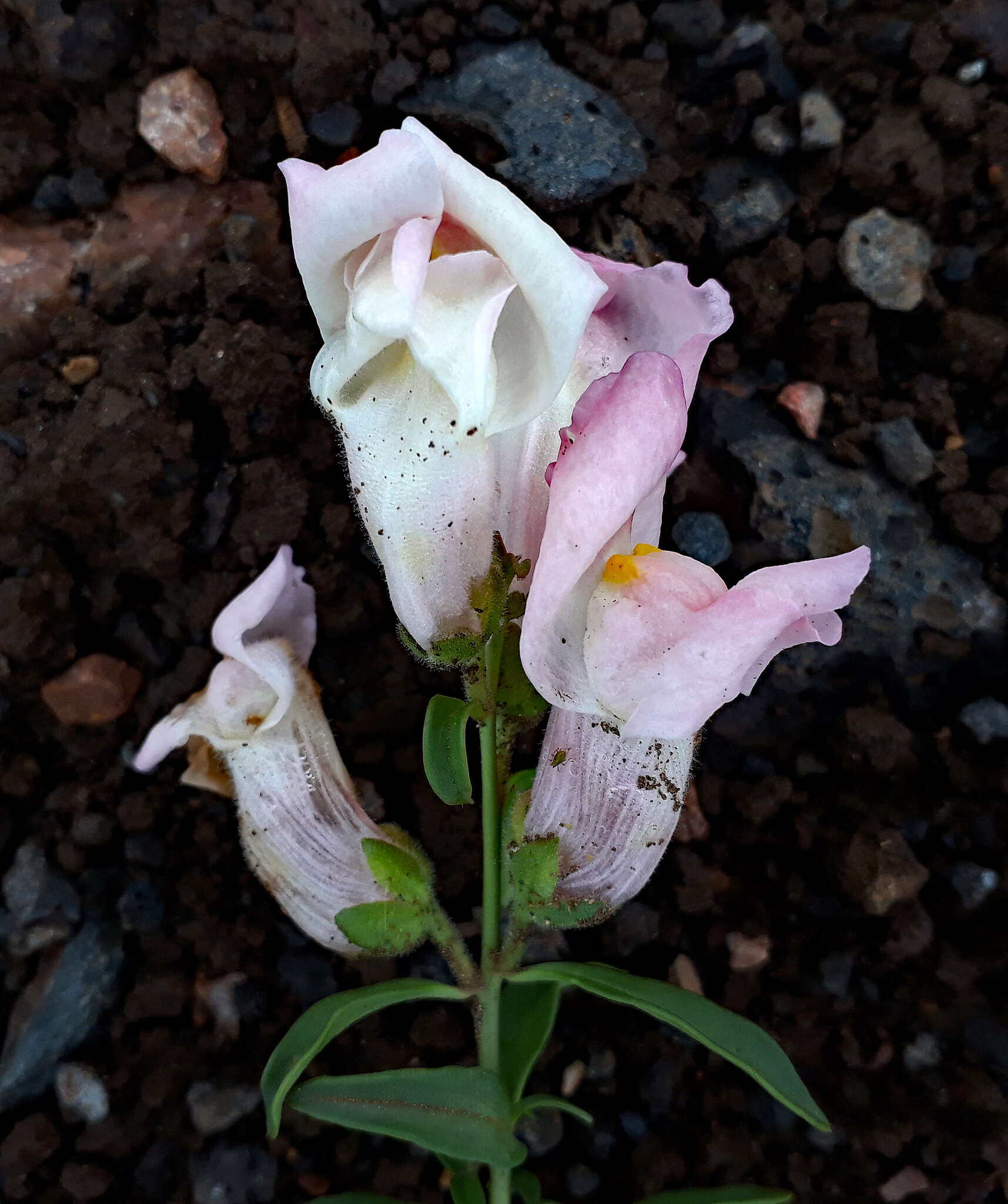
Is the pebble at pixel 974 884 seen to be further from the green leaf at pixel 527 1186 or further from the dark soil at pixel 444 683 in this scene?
the green leaf at pixel 527 1186

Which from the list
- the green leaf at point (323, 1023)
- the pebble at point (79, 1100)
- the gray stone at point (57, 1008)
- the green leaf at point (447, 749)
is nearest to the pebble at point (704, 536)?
the green leaf at point (447, 749)

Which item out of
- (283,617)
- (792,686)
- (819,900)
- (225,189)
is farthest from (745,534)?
(225,189)

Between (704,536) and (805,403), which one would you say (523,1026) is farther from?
(805,403)

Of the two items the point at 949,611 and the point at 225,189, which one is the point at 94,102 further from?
the point at 949,611

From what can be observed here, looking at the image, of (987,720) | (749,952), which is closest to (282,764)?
(749,952)

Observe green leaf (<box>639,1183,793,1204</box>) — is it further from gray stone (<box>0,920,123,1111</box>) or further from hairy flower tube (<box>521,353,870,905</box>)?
gray stone (<box>0,920,123,1111</box>)

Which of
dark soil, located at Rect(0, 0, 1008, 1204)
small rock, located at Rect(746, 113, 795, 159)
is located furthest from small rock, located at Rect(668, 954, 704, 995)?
small rock, located at Rect(746, 113, 795, 159)
